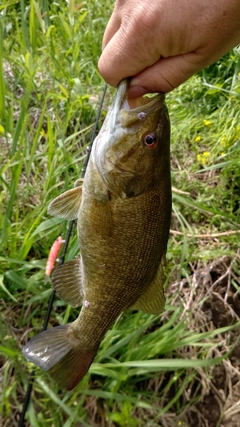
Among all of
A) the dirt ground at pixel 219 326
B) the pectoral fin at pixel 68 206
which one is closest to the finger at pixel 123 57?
the pectoral fin at pixel 68 206

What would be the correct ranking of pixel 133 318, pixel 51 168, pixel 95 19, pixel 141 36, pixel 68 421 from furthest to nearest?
pixel 95 19 < pixel 51 168 < pixel 133 318 < pixel 68 421 < pixel 141 36

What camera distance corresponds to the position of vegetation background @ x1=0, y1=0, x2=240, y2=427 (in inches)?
74.2

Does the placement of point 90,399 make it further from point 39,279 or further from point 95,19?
point 95,19

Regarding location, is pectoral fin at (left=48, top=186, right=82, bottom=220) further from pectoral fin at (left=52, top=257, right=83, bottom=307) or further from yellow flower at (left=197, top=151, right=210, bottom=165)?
yellow flower at (left=197, top=151, right=210, bottom=165)

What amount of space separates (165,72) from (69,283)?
819 millimetres

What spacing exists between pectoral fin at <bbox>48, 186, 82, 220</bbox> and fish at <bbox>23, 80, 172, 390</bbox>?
0.03 m

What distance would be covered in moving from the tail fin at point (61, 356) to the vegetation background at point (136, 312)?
0.28 metres

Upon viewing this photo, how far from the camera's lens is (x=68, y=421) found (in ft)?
5.68

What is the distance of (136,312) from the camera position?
7.13 ft

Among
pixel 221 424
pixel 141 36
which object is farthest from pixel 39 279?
pixel 141 36

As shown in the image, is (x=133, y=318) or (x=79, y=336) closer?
(x=79, y=336)

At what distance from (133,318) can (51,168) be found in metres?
0.89

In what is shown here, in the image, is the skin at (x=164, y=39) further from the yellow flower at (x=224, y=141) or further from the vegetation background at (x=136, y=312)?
the yellow flower at (x=224, y=141)

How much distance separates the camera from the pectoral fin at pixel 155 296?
1.49 metres
